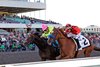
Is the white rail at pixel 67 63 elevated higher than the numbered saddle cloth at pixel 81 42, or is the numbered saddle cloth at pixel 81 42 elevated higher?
the white rail at pixel 67 63

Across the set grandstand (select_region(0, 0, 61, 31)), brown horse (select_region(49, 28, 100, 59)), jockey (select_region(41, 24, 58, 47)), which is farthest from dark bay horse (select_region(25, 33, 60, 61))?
grandstand (select_region(0, 0, 61, 31))

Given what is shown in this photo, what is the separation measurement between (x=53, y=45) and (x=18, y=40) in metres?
7.69

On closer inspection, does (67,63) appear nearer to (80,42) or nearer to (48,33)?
(80,42)

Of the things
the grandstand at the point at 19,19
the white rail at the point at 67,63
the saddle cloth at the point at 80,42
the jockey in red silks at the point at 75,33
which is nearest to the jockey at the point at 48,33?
the jockey in red silks at the point at 75,33

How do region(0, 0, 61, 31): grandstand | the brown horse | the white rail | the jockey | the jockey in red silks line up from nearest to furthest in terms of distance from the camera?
the white rail < the brown horse < the jockey in red silks < the jockey < region(0, 0, 61, 31): grandstand

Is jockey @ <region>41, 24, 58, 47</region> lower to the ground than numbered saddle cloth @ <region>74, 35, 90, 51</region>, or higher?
higher

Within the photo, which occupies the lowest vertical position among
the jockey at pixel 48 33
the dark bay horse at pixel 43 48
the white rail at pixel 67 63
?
the dark bay horse at pixel 43 48

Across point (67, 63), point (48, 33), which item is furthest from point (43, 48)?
point (67, 63)

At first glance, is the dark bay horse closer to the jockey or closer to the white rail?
the jockey

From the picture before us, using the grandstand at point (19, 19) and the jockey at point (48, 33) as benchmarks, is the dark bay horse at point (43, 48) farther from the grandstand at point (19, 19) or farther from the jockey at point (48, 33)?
the grandstand at point (19, 19)

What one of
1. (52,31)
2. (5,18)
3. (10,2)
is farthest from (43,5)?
(52,31)

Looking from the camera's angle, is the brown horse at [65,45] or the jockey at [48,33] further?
the jockey at [48,33]

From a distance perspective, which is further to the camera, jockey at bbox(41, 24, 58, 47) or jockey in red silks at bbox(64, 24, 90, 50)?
jockey at bbox(41, 24, 58, 47)

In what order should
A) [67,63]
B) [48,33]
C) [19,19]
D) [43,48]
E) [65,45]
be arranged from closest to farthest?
[67,63]
[65,45]
[43,48]
[48,33]
[19,19]
